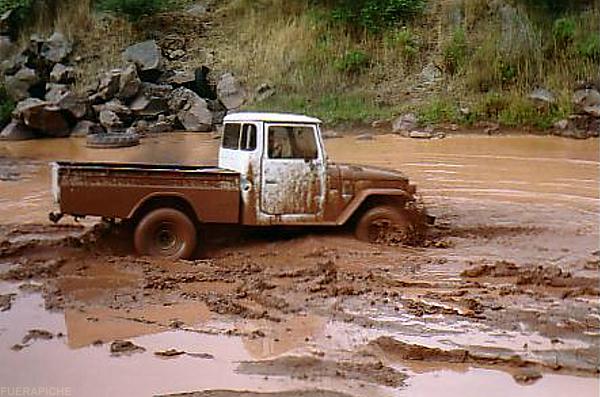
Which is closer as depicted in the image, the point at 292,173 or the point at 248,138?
the point at 292,173

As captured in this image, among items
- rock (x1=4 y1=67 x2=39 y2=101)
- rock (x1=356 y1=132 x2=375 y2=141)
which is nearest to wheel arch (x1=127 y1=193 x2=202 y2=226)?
rock (x1=356 y1=132 x2=375 y2=141)

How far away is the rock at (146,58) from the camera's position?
25.4 metres

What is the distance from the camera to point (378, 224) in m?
10.2

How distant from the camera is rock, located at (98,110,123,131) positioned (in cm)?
2319

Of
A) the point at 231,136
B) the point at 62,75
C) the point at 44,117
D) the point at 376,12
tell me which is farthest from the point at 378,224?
the point at 62,75

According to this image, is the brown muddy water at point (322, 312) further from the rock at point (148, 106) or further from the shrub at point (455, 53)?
the shrub at point (455, 53)

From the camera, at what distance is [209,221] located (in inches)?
385

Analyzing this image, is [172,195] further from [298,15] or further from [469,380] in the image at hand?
[298,15]

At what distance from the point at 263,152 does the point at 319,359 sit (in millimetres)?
3717

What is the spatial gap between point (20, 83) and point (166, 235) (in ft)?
57.2

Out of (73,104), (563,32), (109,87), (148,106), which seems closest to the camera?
(563,32)

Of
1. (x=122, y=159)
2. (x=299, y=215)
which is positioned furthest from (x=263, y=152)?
(x=122, y=159)

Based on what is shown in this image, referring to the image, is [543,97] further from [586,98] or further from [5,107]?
[5,107]

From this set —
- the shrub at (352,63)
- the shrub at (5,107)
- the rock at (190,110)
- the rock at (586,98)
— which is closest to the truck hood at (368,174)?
the rock at (586,98)
